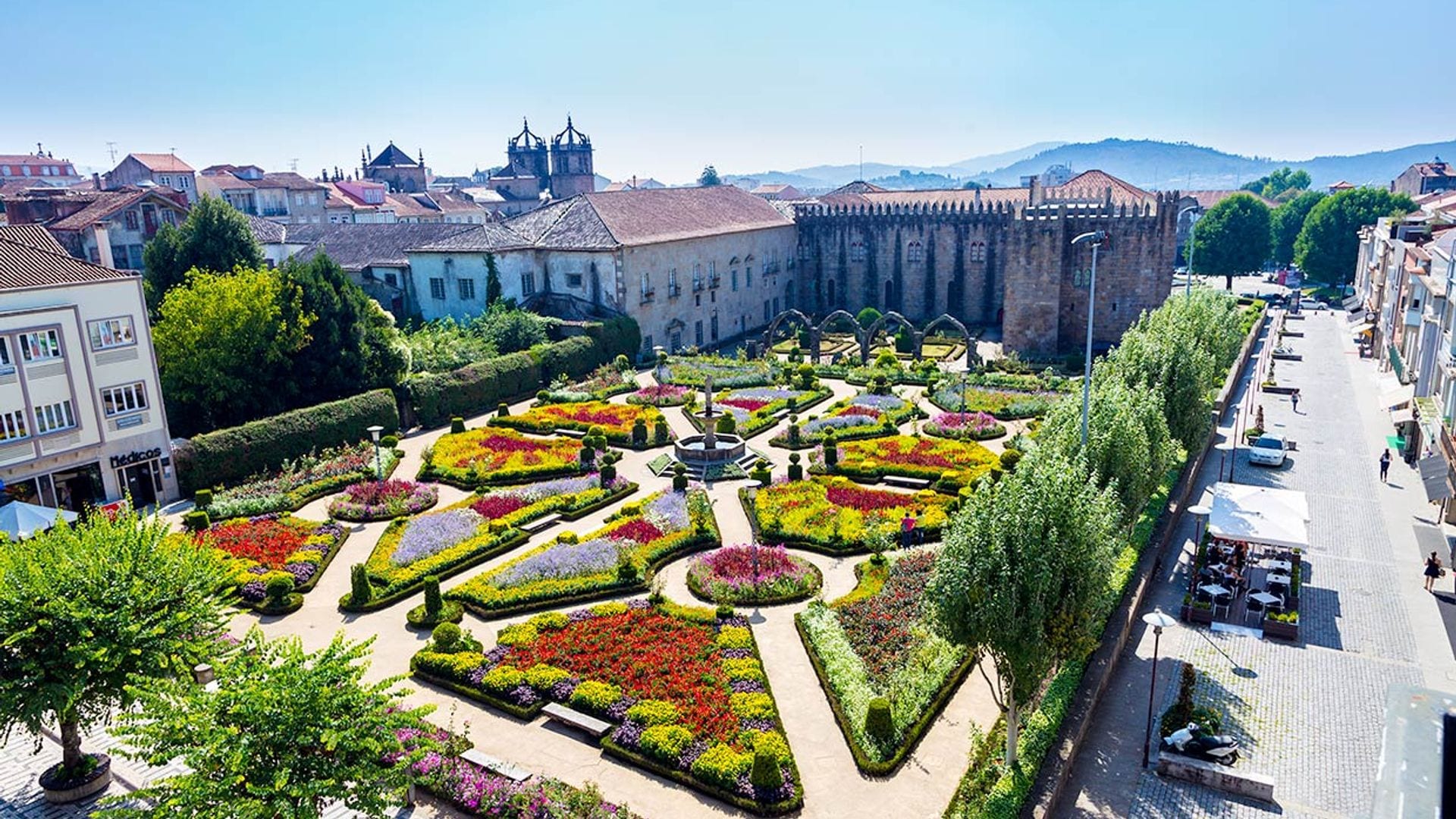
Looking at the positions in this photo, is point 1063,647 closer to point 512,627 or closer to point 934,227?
point 512,627

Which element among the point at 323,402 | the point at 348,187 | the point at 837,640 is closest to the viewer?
the point at 837,640

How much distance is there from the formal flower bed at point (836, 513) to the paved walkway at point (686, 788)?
2.73ft

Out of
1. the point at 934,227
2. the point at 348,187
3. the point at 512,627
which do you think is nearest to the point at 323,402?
the point at 512,627

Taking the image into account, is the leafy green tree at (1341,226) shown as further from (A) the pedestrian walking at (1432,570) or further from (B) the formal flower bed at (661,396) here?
(A) the pedestrian walking at (1432,570)

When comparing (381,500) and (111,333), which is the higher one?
(111,333)

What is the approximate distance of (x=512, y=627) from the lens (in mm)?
23203

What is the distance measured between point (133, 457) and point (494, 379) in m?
17.5

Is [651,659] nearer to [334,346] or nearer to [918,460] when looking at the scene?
[918,460]

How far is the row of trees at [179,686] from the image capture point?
12.1 metres

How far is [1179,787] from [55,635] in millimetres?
20248

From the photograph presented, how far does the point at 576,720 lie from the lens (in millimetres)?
19281

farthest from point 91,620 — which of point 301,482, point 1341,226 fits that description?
point 1341,226

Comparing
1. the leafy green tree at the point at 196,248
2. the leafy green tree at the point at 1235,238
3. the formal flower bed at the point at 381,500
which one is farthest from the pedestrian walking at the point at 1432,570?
the leafy green tree at the point at 1235,238

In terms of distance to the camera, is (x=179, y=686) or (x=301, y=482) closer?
(x=179, y=686)
